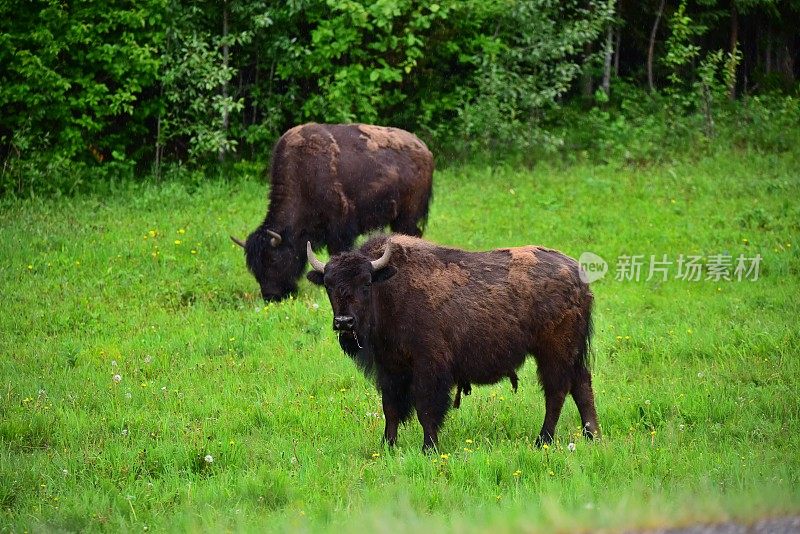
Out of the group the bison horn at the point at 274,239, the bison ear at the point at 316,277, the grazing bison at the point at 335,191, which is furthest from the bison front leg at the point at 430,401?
the bison horn at the point at 274,239

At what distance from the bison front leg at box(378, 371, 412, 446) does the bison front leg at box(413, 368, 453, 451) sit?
174 millimetres

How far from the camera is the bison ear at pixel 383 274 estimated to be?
28.0 feet

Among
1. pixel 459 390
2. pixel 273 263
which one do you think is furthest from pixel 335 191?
pixel 459 390

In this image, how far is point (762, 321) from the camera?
12.0 meters

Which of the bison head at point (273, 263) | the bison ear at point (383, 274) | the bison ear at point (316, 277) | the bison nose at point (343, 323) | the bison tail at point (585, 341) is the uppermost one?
the bison ear at point (383, 274)

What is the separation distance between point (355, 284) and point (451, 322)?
90cm

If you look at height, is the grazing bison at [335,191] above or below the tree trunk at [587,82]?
below

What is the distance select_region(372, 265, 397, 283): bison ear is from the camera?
853cm

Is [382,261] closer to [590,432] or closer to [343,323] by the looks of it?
[343,323]

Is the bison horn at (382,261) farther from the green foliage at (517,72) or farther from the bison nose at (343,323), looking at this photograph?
the green foliage at (517,72)

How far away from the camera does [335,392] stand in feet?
33.2

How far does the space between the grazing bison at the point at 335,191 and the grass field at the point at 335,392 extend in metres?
0.76

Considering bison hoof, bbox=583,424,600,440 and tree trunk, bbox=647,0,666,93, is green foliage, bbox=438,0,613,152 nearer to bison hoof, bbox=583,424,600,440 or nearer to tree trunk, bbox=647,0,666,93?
tree trunk, bbox=647,0,666,93

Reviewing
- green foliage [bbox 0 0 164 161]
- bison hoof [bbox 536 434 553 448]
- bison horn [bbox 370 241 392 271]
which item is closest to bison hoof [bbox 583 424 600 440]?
bison hoof [bbox 536 434 553 448]
